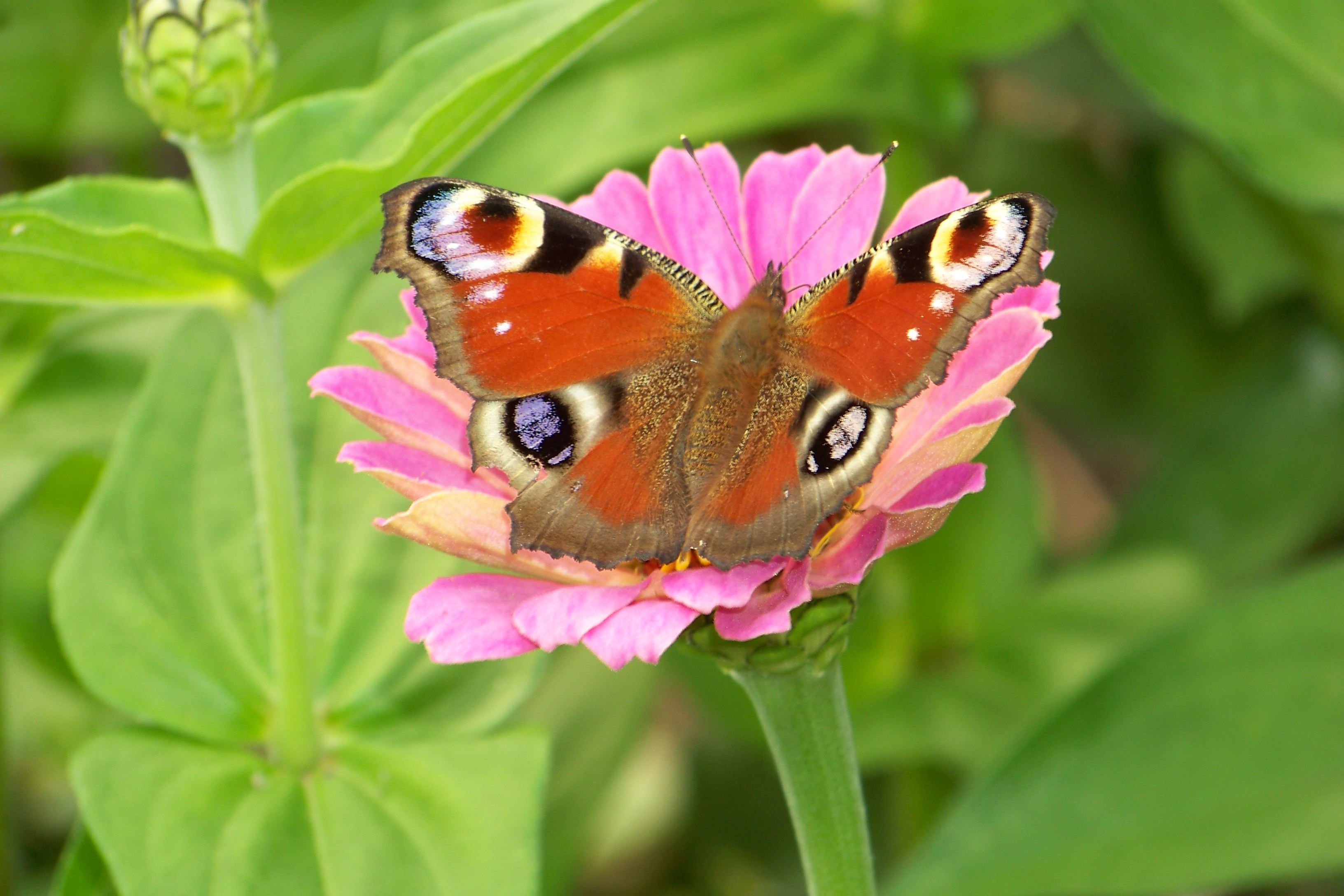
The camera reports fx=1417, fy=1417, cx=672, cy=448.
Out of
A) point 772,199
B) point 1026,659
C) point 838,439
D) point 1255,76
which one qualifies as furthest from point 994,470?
point 838,439

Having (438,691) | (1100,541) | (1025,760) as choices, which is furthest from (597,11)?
(1100,541)

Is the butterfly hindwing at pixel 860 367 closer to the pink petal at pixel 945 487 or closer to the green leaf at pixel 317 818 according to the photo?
the pink petal at pixel 945 487

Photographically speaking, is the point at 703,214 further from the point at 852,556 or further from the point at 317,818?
the point at 317,818

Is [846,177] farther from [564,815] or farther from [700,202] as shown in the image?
[564,815]

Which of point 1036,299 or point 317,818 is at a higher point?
point 1036,299

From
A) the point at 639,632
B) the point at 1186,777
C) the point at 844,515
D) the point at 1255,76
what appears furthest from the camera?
the point at 1255,76

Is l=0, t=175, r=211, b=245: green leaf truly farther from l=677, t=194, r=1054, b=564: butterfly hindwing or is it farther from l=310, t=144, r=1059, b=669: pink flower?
l=677, t=194, r=1054, b=564: butterfly hindwing
